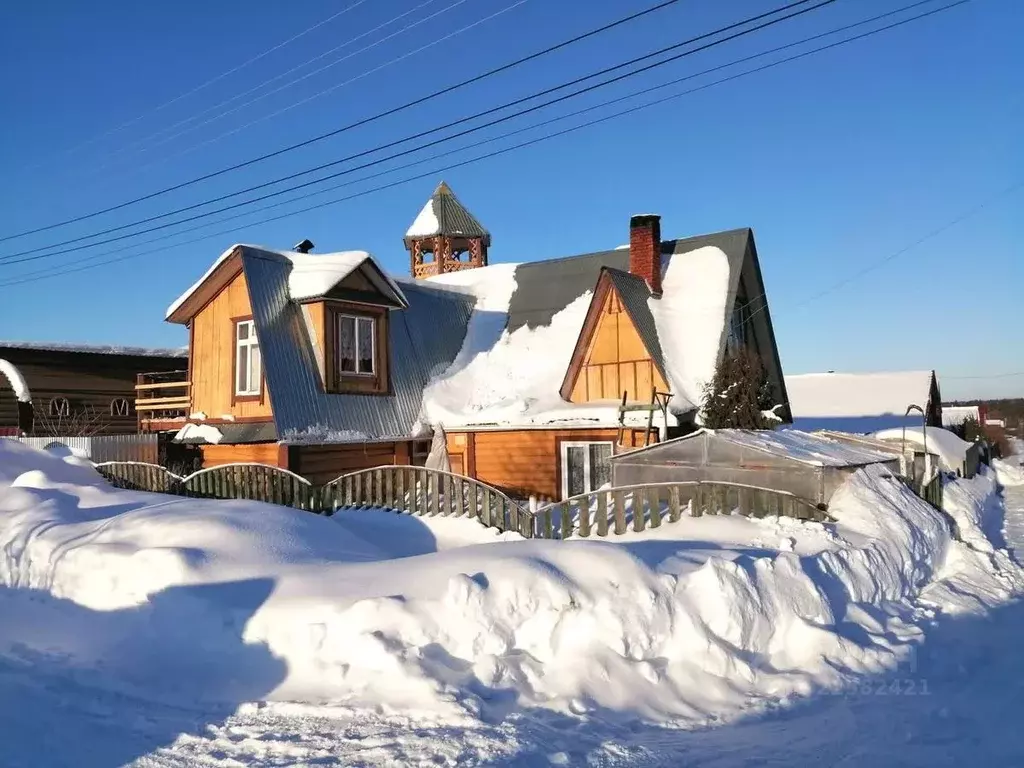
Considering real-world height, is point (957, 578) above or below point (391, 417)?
below

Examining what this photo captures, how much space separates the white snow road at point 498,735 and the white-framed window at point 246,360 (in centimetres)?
1132

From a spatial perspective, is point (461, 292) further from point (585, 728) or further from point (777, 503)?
point (585, 728)

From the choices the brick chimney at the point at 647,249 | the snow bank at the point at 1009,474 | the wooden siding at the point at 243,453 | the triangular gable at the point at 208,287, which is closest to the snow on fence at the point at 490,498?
the wooden siding at the point at 243,453

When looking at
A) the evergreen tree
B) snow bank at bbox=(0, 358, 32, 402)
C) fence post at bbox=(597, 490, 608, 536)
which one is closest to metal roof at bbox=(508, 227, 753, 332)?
the evergreen tree

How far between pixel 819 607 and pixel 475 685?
122 inches

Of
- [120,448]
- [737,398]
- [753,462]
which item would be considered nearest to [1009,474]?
[737,398]

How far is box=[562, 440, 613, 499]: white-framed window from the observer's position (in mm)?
16531

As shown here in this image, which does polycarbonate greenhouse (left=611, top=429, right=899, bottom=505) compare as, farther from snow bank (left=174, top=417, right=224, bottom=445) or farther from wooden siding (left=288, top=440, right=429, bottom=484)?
snow bank (left=174, top=417, right=224, bottom=445)

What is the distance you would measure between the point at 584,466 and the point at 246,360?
7.98 metres

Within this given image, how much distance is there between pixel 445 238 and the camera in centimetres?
3052

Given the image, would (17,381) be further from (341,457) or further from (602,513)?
(602,513)

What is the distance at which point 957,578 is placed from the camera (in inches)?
361

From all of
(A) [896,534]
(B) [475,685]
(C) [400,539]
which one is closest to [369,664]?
(B) [475,685]

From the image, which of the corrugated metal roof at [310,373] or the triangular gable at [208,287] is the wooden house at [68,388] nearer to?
the triangular gable at [208,287]
